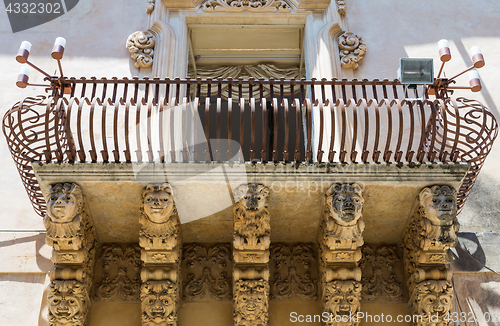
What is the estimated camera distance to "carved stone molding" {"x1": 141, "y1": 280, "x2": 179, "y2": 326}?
230 inches

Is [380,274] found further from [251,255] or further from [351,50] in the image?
[351,50]

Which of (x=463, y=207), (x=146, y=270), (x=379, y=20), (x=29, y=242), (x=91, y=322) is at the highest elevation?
(x=379, y=20)

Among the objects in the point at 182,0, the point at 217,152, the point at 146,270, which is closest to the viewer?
the point at 217,152

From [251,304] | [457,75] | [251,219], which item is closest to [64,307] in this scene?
[251,304]

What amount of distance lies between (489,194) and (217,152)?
307cm

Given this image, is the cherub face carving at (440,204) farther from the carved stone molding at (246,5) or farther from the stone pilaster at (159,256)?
the carved stone molding at (246,5)

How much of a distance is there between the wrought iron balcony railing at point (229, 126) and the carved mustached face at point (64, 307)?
93 centimetres

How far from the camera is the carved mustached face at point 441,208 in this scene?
18.4 feet

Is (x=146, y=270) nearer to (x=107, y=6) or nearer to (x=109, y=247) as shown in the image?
(x=109, y=247)

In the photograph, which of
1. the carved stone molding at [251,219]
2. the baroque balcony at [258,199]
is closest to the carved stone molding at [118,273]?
the baroque balcony at [258,199]

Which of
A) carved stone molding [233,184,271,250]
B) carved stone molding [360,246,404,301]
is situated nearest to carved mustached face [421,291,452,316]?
carved stone molding [360,246,404,301]

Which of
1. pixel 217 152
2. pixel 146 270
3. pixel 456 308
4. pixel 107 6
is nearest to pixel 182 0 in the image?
pixel 107 6

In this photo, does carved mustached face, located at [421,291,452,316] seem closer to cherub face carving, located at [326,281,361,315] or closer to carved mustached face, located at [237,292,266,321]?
cherub face carving, located at [326,281,361,315]

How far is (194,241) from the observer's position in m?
6.45
